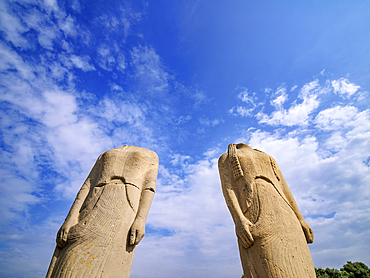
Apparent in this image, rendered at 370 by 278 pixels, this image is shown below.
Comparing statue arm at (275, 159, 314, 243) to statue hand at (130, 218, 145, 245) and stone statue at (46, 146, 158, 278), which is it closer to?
stone statue at (46, 146, 158, 278)

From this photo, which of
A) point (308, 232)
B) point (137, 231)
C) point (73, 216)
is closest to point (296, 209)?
point (308, 232)

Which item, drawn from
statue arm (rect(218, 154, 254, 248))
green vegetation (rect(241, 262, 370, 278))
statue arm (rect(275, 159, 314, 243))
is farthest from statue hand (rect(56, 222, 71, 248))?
green vegetation (rect(241, 262, 370, 278))

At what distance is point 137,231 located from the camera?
405 centimetres

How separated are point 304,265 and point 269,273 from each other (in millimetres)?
666

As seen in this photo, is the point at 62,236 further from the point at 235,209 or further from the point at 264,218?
the point at 264,218

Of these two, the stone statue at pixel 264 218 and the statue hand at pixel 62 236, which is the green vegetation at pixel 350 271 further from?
the statue hand at pixel 62 236

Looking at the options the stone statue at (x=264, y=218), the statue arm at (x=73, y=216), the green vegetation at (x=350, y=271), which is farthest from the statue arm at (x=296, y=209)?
the green vegetation at (x=350, y=271)

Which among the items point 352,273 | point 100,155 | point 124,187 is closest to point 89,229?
point 124,187

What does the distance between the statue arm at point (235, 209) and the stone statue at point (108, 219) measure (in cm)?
163

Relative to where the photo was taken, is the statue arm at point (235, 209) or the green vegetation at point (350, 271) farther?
the green vegetation at point (350, 271)

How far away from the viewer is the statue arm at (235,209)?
12.9 ft

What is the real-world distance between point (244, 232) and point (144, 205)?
202 centimetres

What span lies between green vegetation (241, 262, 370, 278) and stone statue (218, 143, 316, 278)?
23.1ft

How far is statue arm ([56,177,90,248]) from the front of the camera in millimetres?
3803
